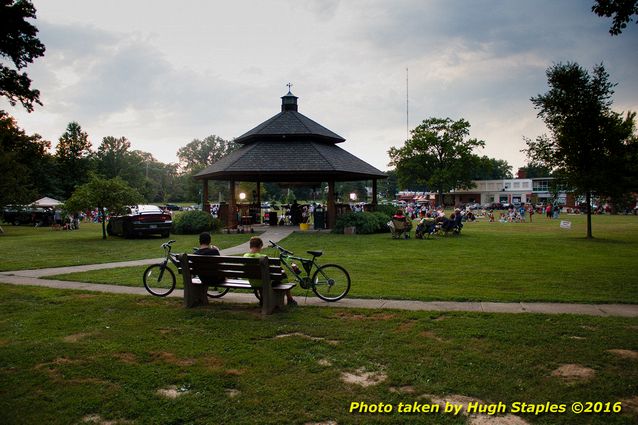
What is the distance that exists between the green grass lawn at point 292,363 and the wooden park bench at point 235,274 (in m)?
0.39

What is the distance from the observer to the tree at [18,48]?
40.2ft

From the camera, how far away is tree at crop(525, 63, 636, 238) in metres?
20.8

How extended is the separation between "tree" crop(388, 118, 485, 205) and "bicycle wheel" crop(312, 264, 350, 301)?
211ft

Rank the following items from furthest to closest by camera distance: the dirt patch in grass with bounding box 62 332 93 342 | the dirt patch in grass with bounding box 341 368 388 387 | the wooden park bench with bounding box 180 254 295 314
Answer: the wooden park bench with bounding box 180 254 295 314 → the dirt patch in grass with bounding box 62 332 93 342 → the dirt patch in grass with bounding box 341 368 388 387

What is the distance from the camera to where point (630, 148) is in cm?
2073

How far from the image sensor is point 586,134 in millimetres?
21328

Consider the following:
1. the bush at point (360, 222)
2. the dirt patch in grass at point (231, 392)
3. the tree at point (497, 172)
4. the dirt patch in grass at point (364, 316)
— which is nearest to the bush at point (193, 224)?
the bush at point (360, 222)

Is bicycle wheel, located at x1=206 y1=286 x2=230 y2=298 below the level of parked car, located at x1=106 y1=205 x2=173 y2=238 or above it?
below

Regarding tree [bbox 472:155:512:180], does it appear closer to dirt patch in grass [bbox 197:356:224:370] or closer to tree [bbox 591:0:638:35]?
tree [bbox 591:0:638:35]

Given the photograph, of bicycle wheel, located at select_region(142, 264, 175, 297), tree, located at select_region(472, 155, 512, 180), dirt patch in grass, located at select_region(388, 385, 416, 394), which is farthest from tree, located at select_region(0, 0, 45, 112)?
tree, located at select_region(472, 155, 512, 180)

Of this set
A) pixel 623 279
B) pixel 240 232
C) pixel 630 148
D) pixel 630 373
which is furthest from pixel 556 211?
pixel 630 373

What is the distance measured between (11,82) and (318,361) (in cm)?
1410

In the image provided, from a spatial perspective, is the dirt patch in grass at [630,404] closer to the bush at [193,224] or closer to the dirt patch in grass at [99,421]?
the dirt patch in grass at [99,421]

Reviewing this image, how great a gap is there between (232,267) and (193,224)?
61.0 ft
